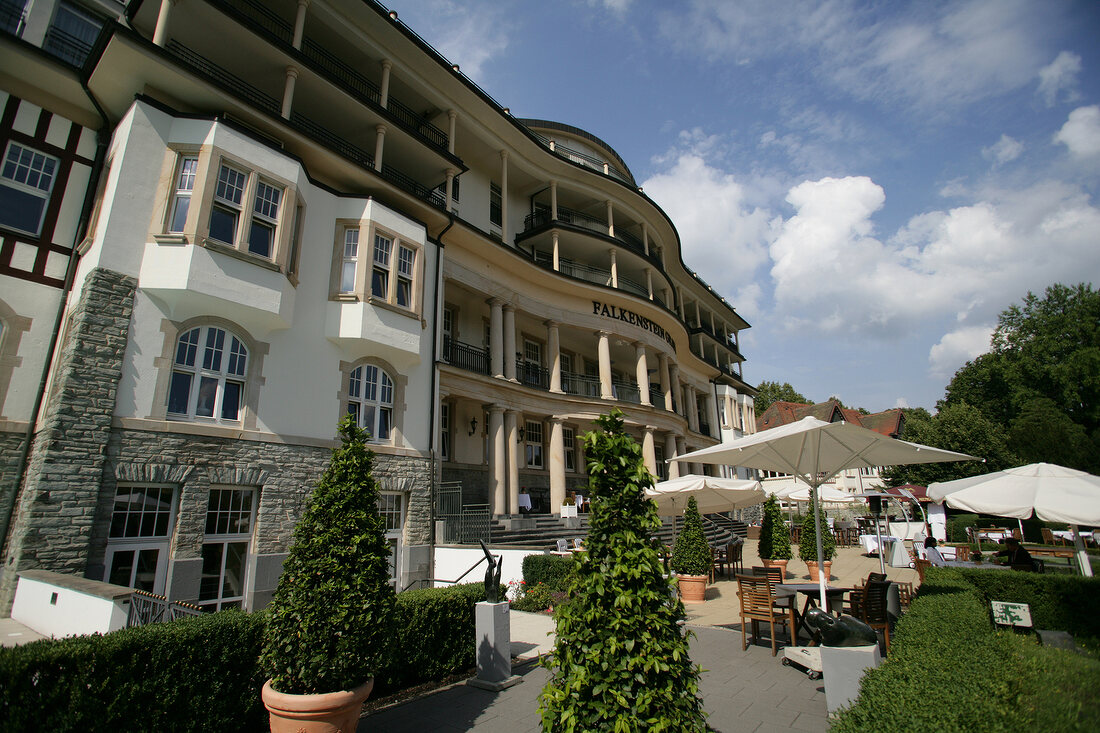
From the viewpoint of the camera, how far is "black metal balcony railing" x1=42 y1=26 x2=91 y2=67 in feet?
39.5

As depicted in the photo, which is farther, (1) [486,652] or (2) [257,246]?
(2) [257,246]

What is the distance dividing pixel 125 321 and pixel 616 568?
10.8 meters

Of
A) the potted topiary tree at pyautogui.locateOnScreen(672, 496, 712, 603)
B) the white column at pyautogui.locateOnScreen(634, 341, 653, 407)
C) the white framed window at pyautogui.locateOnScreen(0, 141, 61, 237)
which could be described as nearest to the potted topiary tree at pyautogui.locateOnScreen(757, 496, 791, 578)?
the potted topiary tree at pyautogui.locateOnScreen(672, 496, 712, 603)

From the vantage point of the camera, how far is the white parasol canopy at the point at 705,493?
14.1 meters

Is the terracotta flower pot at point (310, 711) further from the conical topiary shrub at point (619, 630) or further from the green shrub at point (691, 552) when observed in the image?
the green shrub at point (691, 552)

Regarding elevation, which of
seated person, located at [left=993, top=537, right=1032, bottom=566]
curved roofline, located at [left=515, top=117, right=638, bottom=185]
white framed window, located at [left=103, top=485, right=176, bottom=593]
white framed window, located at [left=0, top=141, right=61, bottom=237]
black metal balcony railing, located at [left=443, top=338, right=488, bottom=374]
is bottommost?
seated person, located at [left=993, top=537, right=1032, bottom=566]

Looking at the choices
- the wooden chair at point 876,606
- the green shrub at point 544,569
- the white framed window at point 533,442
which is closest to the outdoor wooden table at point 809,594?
the wooden chair at point 876,606

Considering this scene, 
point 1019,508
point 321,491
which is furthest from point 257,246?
point 1019,508

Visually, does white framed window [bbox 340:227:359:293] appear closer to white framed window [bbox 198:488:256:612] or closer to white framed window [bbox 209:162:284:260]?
white framed window [bbox 209:162:284:260]

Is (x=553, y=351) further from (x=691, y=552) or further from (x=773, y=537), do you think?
(x=691, y=552)

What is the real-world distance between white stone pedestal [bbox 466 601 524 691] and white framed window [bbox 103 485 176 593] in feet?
21.5

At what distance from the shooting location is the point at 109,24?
10.3 m

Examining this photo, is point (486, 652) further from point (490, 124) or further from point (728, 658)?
point (490, 124)

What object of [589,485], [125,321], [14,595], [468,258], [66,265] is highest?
[468,258]
